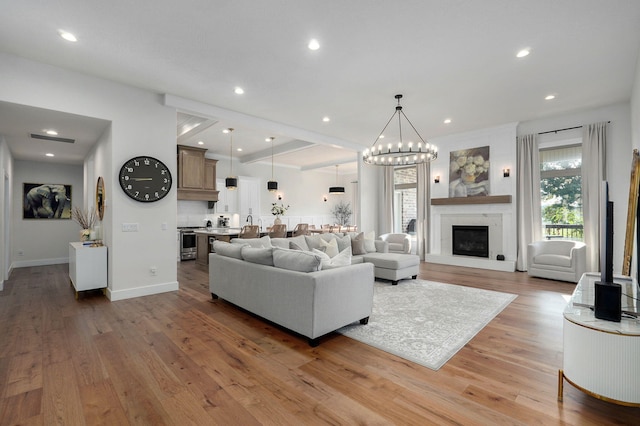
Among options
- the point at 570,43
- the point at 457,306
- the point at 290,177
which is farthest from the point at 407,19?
the point at 290,177

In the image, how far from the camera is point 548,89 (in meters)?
4.81

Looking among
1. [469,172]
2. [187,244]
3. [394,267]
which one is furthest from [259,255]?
[469,172]

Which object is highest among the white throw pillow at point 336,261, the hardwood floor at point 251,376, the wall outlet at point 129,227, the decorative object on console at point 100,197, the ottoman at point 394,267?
the decorative object on console at point 100,197

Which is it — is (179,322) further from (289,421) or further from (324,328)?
(289,421)

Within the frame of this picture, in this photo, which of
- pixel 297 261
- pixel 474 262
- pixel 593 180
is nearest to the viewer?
pixel 297 261

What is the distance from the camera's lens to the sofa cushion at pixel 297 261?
3.06 metres

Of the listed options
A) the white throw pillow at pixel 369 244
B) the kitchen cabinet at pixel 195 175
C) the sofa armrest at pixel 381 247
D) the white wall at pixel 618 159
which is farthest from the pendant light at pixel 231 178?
the white wall at pixel 618 159

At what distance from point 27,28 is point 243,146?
5613 mm

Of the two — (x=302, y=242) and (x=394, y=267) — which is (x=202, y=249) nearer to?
(x=302, y=242)

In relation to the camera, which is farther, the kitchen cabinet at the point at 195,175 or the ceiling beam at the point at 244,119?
the kitchen cabinet at the point at 195,175

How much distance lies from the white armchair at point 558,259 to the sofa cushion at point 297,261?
494 cm

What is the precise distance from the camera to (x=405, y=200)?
9484mm

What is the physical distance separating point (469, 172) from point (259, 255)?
19.1ft

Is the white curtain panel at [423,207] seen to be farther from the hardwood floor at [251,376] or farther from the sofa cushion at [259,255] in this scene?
the sofa cushion at [259,255]
